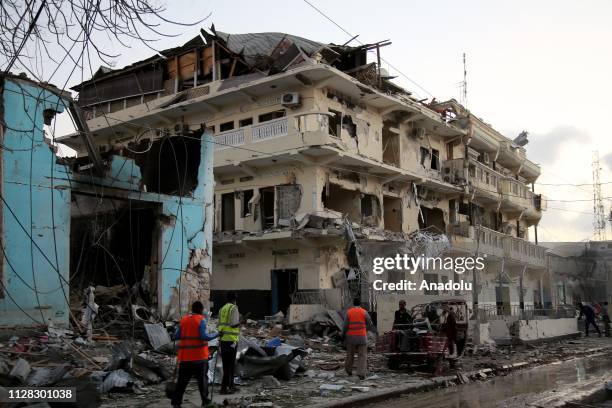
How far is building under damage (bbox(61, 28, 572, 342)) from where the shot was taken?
23078mm

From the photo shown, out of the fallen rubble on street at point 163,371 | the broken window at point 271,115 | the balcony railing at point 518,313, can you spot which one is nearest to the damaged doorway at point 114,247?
the fallen rubble on street at point 163,371

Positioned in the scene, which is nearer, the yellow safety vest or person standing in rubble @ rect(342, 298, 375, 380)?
the yellow safety vest

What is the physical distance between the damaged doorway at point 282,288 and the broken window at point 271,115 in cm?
643

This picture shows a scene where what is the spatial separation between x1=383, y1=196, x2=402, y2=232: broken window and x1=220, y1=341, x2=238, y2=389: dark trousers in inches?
748

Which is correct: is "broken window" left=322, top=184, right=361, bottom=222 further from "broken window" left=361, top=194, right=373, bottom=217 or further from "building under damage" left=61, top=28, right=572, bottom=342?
"broken window" left=361, top=194, right=373, bottom=217

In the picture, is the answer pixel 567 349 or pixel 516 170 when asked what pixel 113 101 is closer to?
pixel 567 349

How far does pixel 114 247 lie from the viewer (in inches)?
652

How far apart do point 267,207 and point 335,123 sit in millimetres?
4709

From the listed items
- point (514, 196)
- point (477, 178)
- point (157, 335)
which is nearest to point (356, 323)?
point (157, 335)

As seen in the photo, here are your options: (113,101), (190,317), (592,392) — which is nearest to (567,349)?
(592,392)

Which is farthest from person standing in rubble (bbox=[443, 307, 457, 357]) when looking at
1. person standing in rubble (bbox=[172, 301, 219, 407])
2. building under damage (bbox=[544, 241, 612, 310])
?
building under damage (bbox=[544, 241, 612, 310])

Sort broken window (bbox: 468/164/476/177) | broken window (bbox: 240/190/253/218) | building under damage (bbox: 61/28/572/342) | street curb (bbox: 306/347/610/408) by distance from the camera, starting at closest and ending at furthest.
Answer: street curb (bbox: 306/347/610/408) → building under damage (bbox: 61/28/572/342) → broken window (bbox: 240/190/253/218) → broken window (bbox: 468/164/476/177)

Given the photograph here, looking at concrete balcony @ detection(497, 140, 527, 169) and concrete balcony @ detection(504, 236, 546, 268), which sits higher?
concrete balcony @ detection(497, 140, 527, 169)

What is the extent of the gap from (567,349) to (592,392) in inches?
424
